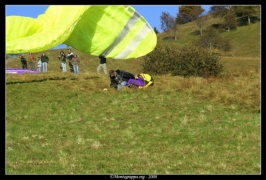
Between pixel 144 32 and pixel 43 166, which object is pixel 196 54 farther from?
pixel 43 166

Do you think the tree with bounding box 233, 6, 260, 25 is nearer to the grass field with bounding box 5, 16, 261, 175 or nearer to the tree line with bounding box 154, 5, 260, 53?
the tree line with bounding box 154, 5, 260, 53

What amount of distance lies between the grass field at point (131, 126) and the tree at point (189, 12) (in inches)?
2435

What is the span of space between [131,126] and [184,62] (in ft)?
69.3

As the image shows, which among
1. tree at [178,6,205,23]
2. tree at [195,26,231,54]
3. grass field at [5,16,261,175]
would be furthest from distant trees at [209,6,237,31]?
grass field at [5,16,261,175]

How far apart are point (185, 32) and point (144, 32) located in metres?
69.6

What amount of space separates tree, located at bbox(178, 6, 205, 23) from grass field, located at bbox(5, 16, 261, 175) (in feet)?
203

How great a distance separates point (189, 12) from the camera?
90.8 meters

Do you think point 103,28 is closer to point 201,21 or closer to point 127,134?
point 127,134

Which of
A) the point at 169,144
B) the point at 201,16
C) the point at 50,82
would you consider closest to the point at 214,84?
the point at 50,82

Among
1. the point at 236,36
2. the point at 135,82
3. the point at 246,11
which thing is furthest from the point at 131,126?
the point at 246,11

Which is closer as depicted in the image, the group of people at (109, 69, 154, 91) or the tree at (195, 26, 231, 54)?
the group of people at (109, 69, 154, 91)

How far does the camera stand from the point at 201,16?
8931cm

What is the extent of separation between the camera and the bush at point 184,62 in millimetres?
35250

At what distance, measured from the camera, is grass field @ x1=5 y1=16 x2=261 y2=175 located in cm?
1084
